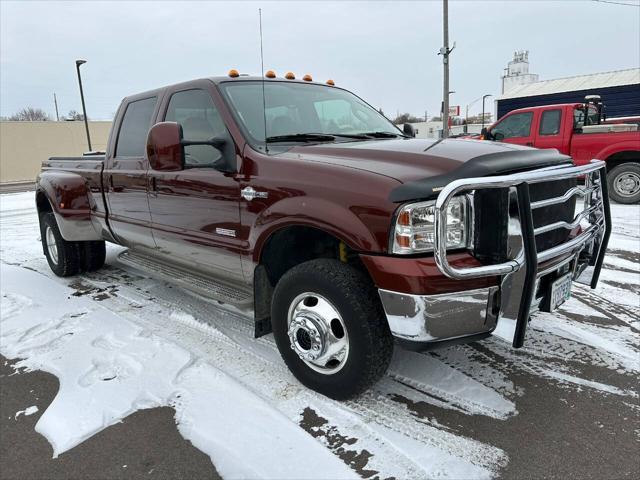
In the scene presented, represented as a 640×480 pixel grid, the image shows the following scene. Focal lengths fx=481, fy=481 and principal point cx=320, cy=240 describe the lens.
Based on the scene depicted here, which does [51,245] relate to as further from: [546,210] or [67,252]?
[546,210]

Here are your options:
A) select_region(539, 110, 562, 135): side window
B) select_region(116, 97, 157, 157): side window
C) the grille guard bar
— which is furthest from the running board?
select_region(539, 110, 562, 135): side window

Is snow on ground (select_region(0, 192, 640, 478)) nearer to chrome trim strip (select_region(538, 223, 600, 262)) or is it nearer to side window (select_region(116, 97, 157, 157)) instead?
chrome trim strip (select_region(538, 223, 600, 262))

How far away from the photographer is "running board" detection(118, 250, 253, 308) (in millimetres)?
3262

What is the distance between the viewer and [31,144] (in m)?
28.7

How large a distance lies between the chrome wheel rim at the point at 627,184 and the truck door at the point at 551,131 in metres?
1.06

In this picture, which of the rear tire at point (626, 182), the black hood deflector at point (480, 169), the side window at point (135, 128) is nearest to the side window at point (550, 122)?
the rear tire at point (626, 182)

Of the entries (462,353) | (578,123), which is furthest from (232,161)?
(578,123)

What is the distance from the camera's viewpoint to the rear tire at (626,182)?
28.8 feet

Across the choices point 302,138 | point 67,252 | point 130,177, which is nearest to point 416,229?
point 302,138

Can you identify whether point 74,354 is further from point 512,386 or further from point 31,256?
point 31,256

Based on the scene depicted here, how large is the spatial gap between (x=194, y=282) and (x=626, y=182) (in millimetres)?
8629

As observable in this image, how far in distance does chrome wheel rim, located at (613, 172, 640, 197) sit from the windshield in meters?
6.90

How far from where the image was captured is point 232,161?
3.09 meters

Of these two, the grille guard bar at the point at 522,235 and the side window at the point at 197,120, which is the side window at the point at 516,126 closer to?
the side window at the point at 197,120
